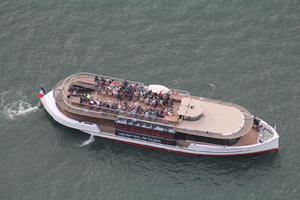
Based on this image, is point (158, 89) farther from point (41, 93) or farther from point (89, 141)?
point (41, 93)

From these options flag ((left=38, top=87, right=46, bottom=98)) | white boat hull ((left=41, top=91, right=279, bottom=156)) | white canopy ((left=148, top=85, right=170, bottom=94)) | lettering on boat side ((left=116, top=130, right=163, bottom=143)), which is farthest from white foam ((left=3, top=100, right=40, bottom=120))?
white canopy ((left=148, top=85, right=170, bottom=94))

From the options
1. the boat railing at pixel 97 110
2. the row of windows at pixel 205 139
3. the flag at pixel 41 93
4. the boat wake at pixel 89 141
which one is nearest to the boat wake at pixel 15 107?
the flag at pixel 41 93

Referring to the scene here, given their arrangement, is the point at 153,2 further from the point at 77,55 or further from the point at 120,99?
the point at 120,99

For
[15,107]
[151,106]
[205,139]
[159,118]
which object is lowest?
[205,139]

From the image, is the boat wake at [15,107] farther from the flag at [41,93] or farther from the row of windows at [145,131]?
the row of windows at [145,131]

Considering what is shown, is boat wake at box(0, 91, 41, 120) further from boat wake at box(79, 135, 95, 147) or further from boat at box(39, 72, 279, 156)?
boat wake at box(79, 135, 95, 147)

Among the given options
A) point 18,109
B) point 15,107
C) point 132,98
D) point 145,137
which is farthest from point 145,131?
point 15,107
